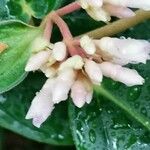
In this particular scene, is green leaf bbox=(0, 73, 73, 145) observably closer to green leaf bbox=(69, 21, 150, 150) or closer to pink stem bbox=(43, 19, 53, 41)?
green leaf bbox=(69, 21, 150, 150)

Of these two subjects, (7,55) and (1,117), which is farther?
(1,117)

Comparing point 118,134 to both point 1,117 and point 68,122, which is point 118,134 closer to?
point 68,122

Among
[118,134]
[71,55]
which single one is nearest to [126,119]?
[118,134]

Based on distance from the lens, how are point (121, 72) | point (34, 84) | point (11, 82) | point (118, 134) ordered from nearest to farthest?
point (121, 72)
point (11, 82)
point (118, 134)
point (34, 84)

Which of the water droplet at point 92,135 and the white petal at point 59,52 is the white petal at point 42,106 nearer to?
the white petal at point 59,52

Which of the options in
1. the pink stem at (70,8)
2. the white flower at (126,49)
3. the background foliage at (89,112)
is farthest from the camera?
the background foliage at (89,112)

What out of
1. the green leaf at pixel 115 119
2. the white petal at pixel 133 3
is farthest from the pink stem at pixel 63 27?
the green leaf at pixel 115 119

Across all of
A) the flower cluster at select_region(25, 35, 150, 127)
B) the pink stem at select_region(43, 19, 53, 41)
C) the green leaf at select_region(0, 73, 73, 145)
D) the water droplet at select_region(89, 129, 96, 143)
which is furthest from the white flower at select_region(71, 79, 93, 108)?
the green leaf at select_region(0, 73, 73, 145)

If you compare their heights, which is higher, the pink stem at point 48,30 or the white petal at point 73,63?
the pink stem at point 48,30
